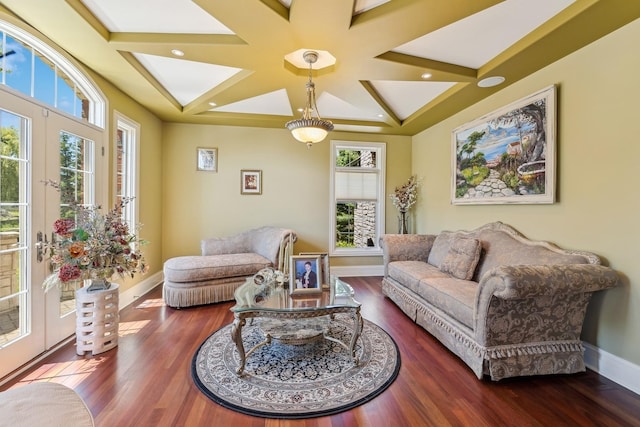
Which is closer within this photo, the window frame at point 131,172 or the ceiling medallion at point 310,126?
the ceiling medallion at point 310,126

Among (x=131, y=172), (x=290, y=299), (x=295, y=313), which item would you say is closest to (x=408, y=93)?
(x=290, y=299)

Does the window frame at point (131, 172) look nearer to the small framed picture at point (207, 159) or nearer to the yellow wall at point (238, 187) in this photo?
the yellow wall at point (238, 187)

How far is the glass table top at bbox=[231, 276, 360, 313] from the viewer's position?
2143mm

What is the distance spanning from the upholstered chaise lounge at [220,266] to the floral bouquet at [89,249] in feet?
3.07

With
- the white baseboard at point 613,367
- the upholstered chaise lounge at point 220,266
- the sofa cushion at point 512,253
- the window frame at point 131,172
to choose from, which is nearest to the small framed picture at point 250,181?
the upholstered chaise lounge at point 220,266

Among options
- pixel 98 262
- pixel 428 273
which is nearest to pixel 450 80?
pixel 428 273

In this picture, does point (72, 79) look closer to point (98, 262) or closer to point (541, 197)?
point (98, 262)

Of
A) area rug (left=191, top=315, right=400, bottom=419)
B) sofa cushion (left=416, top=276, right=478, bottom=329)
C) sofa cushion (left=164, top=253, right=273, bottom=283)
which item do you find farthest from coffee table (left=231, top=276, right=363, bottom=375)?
sofa cushion (left=164, top=253, right=273, bottom=283)

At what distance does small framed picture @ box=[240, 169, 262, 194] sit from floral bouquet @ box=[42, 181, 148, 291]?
2.31m

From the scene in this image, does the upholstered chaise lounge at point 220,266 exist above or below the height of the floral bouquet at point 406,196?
below

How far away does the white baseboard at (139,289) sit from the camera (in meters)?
3.46

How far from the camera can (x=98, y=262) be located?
2328mm

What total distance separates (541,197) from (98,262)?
4089 mm

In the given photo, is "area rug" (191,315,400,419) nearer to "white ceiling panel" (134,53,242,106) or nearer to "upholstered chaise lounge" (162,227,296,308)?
"upholstered chaise lounge" (162,227,296,308)
